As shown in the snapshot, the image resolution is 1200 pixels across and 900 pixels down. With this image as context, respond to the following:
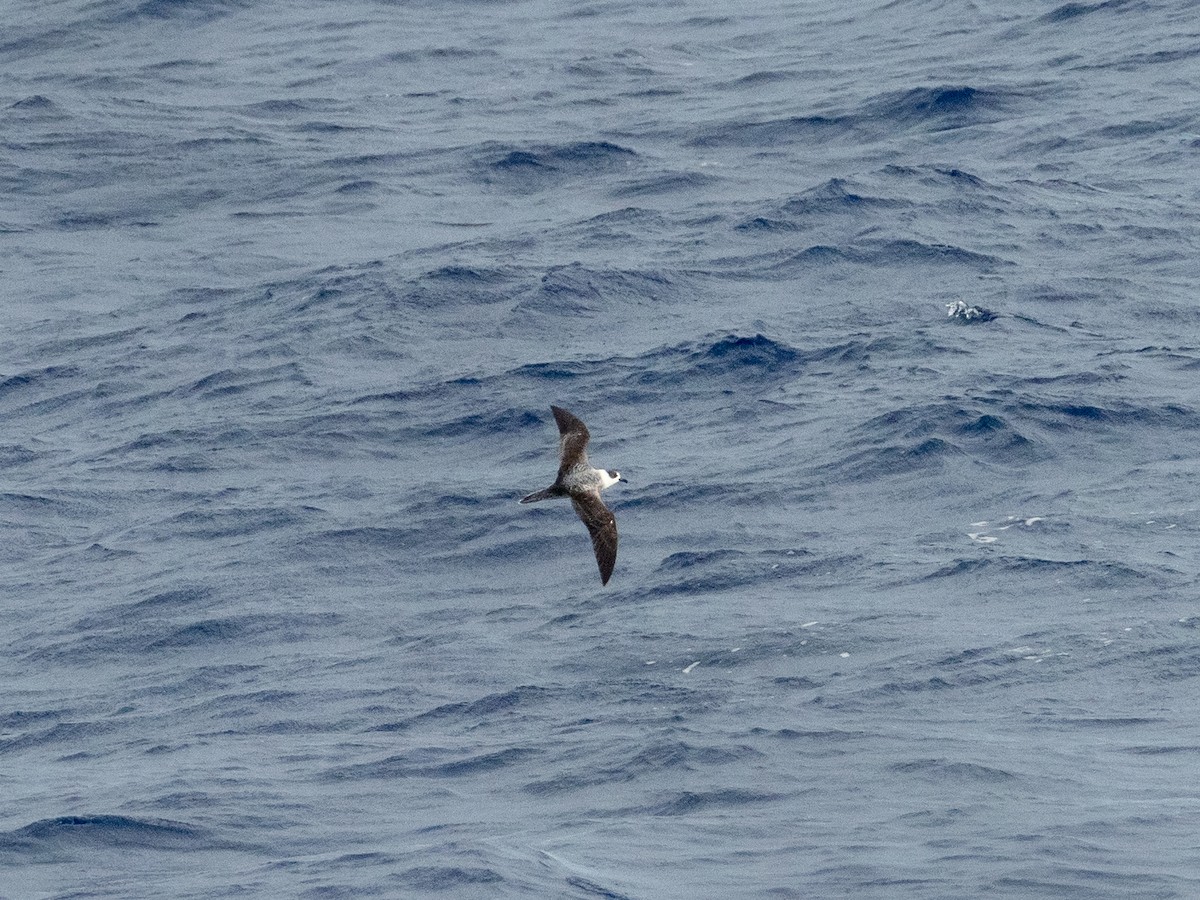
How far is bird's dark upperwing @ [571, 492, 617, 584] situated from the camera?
1969 cm

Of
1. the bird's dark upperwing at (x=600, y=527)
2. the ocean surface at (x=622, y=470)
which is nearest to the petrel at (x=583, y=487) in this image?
the bird's dark upperwing at (x=600, y=527)

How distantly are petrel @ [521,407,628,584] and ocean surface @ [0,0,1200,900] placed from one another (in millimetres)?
2738

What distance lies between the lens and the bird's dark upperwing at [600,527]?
19688mm

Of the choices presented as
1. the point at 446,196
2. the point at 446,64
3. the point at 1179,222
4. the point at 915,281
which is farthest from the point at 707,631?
the point at 446,64

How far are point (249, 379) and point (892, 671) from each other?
1130 centimetres

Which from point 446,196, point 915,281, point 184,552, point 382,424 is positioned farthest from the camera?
point 446,196

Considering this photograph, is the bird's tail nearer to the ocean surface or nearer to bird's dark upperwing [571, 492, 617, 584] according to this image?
bird's dark upperwing [571, 492, 617, 584]

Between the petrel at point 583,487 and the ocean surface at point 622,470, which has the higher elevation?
the petrel at point 583,487

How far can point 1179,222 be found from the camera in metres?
33.2

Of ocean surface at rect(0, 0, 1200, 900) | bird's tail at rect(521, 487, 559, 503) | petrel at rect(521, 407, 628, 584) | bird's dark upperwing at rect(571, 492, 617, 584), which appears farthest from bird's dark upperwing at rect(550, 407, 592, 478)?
ocean surface at rect(0, 0, 1200, 900)

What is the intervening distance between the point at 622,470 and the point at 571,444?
258 inches

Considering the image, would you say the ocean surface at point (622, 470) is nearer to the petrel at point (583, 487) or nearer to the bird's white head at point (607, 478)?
the petrel at point (583, 487)

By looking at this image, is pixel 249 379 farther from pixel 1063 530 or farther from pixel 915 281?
pixel 1063 530

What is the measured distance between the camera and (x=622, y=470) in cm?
2795
